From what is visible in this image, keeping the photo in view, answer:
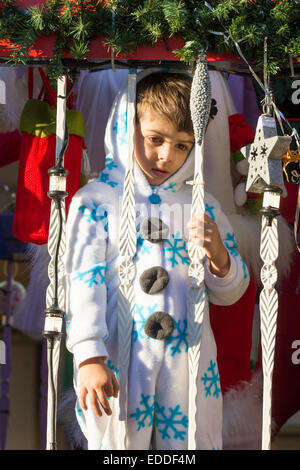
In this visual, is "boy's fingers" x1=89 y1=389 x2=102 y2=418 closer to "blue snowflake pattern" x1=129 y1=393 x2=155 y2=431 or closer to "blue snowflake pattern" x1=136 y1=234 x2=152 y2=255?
"blue snowflake pattern" x1=129 y1=393 x2=155 y2=431

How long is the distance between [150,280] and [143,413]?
1.12 feet

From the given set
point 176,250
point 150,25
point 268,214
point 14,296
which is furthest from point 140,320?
point 14,296

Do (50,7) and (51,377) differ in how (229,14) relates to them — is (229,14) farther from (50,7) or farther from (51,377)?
(51,377)

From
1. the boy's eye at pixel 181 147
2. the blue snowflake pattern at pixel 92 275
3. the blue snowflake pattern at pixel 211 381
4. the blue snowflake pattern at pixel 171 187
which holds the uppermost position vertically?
the boy's eye at pixel 181 147

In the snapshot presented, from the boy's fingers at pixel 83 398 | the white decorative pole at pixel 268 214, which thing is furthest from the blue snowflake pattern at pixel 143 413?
the white decorative pole at pixel 268 214

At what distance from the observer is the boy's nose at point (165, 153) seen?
1.96 meters

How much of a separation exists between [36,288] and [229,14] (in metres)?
1.08

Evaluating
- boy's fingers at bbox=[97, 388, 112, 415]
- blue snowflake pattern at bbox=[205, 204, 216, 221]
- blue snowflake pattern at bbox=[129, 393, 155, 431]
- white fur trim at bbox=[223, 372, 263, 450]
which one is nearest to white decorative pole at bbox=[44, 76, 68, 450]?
boy's fingers at bbox=[97, 388, 112, 415]

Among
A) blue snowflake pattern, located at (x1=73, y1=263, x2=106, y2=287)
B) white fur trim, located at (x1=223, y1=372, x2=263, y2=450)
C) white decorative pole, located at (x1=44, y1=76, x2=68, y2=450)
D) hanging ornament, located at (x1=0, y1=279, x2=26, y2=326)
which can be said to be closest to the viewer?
white decorative pole, located at (x1=44, y1=76, x2=68, y2=450)

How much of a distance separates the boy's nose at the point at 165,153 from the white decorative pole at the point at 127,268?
0.09m

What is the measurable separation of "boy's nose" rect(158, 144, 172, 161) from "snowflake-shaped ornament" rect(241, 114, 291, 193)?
227 mm

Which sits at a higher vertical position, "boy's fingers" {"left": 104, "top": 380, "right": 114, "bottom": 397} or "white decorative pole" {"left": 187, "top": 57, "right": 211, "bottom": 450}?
"white decorative pole" {"left": 187, "top": 57, "right": 211, "bottom": 450}

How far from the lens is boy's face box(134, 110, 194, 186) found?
1955 millimetres

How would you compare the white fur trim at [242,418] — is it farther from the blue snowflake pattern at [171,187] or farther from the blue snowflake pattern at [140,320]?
the blue snowflake pattern at [171,187]
